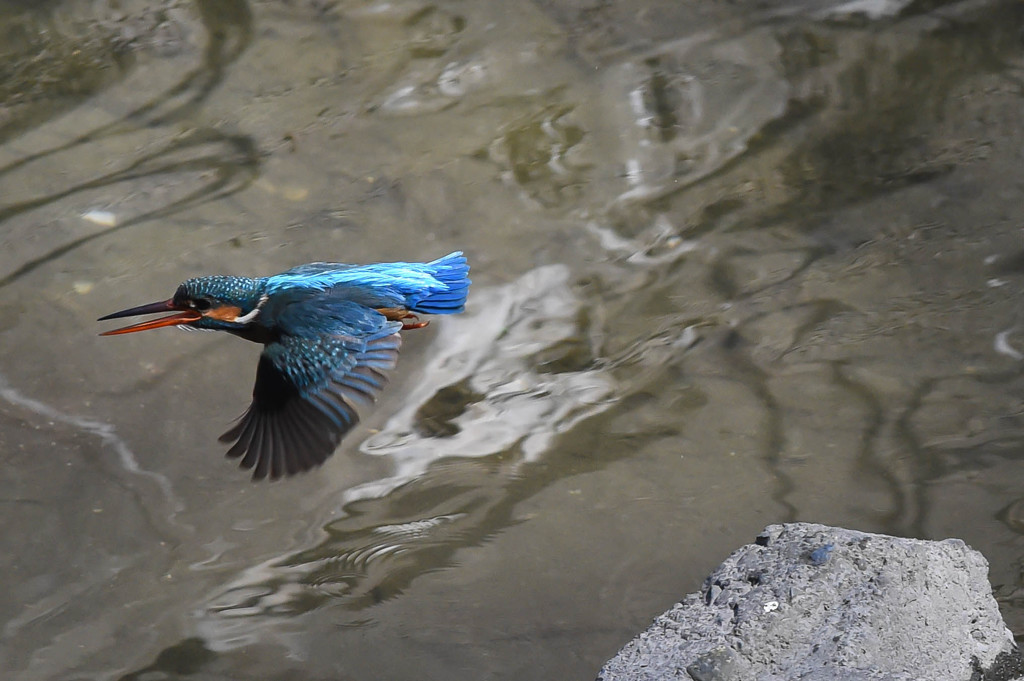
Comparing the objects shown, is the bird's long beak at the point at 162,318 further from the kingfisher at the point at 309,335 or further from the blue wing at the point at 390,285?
the blue wing at the point at 390,285

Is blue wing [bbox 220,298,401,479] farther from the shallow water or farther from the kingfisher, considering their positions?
the shallow water

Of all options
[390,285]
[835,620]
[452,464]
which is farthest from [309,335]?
Result: [835,620]

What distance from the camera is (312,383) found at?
263 cm

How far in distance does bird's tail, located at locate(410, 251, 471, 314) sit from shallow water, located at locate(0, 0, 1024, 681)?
0.66 m

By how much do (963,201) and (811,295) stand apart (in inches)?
31.7

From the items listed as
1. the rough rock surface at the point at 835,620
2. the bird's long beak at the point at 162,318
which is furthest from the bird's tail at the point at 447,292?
the rough rock surface at the point at 835,620

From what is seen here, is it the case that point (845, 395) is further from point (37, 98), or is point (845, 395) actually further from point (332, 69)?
point (37, 98)

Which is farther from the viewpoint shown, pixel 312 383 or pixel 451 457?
pixel 451 457

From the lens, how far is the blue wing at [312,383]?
2.59m

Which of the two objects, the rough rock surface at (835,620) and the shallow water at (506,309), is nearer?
the rough rock surface at (835,620)

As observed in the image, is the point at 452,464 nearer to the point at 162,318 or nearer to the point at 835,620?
the point at 162,318

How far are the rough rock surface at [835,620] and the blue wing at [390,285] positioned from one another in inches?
40.0

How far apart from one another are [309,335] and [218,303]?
33 centimetres

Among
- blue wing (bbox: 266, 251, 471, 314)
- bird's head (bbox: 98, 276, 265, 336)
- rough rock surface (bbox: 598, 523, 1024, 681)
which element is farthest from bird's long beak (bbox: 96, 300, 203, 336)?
rough rock surface (bbox: 598, 523, 1024, 681)
